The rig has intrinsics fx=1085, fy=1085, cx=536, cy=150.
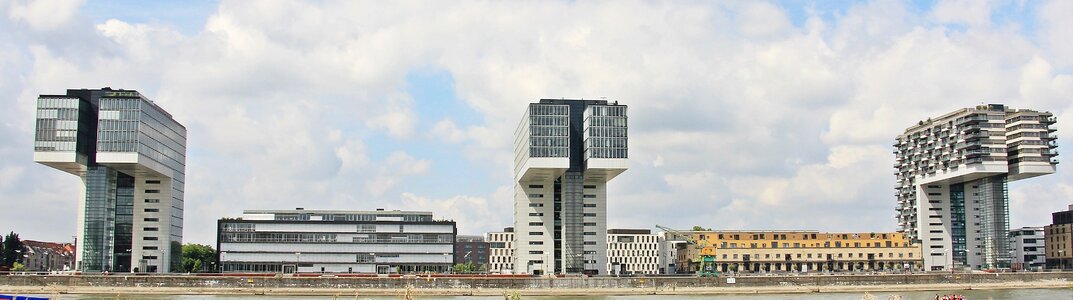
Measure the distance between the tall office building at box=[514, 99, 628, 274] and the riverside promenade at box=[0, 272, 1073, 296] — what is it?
3003cm

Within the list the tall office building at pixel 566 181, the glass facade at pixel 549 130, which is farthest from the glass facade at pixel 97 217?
the glass facade at pixel 549 130

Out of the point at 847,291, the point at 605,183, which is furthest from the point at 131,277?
the point at 847,291

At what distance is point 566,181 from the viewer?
7151 inches

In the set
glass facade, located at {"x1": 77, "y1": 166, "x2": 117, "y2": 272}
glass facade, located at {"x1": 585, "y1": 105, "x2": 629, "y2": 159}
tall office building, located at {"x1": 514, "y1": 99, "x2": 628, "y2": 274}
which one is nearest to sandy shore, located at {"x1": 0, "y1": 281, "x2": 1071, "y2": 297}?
tall office building, located at {"x1": 514, "y1": 99, "x2": 628, "y2": 274}

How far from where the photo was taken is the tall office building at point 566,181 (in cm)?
17688

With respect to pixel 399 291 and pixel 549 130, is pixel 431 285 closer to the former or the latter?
pixel 399 291

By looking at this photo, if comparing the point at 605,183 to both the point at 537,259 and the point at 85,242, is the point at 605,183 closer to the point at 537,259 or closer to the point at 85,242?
the point at 537,259

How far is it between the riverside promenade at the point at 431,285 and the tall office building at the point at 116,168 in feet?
105

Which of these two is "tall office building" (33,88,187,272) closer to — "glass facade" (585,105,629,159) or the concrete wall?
the concrete wall

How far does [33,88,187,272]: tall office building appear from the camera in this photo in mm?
173625

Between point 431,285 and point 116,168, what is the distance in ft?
226

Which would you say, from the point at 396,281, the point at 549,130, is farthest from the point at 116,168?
the point at 549,130

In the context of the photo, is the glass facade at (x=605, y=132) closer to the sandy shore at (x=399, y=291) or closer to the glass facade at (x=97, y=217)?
the sandy shore at (x=399, y=291)

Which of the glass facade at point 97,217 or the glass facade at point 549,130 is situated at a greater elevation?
the glass facade at point 549,130
